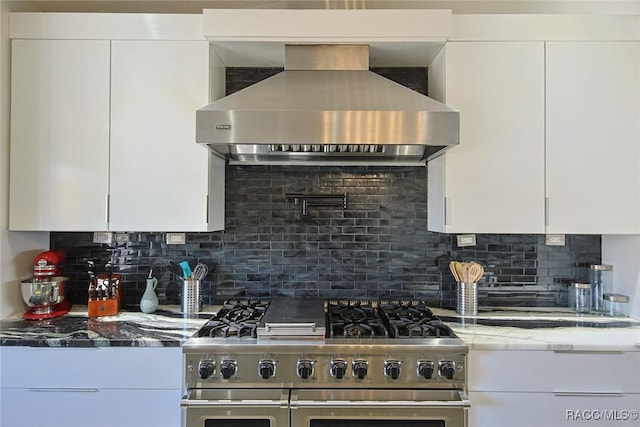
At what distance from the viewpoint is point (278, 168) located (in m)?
2.42

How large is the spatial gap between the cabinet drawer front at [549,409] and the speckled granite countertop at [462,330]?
21 centimetres

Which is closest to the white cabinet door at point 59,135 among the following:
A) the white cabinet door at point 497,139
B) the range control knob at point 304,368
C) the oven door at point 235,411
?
the oven door at point 235,411

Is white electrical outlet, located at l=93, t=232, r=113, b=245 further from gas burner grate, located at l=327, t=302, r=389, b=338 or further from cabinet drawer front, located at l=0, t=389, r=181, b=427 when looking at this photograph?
gas burner grate, located at l=327, t=302, r=389, b=338

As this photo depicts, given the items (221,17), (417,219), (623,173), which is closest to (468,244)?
(417,219)

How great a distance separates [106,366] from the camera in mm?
1755

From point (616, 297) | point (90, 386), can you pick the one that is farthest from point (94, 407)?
point (616, 297)

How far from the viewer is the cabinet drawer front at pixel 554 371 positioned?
1745 millimetres

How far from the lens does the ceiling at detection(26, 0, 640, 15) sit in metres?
2.29

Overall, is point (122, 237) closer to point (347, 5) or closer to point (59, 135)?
point (59, 135)

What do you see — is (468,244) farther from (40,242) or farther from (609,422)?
(40,242)

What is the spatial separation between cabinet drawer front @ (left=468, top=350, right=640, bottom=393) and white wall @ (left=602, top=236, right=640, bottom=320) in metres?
0.51

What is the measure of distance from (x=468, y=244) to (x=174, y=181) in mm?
1630

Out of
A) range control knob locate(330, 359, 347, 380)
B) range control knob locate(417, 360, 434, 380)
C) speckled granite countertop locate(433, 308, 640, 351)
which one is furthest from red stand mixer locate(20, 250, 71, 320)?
speckled granite countertop locate(433, 308, 640, 351)

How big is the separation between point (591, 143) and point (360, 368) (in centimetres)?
155
